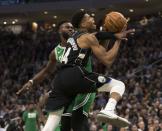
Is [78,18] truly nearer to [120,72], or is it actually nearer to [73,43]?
[73,43]

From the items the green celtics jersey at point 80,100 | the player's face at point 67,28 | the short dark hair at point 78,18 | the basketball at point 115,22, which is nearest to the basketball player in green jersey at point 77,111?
the green celtics jersey at point 80,100

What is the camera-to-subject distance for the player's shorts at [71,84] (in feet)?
30.2

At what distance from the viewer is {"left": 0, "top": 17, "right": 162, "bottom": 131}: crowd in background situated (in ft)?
58.7

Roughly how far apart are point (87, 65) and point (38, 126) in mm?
5419

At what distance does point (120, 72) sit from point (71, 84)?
15.5 metres

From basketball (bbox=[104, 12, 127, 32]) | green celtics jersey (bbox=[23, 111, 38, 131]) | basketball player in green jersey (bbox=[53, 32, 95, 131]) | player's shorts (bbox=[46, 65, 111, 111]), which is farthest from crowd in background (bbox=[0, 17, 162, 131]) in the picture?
basketball (bbox=[104, 12, 127, 32])

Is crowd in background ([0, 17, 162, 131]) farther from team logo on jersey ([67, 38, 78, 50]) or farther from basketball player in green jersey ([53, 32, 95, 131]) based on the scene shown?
team logo on jersey ([67, 38, 78, 50])

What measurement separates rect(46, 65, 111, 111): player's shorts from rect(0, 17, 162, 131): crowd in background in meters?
5.05

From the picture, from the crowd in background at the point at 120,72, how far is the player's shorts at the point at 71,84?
5054mm

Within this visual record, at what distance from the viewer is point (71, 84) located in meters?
9.23

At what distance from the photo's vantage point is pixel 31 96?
25234 millimetres

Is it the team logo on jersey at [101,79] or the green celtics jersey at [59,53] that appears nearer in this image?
the team logo on jersey at [101,79]

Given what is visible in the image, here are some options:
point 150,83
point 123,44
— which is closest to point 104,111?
point 150,83

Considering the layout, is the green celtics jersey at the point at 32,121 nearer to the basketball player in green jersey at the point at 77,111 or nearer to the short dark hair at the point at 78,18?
the basketball player in green jersey at the point at 77,111
